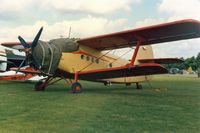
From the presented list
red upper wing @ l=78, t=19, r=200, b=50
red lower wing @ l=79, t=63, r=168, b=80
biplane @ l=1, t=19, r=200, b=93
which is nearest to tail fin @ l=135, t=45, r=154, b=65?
biplane @ l=1, t=19, r=200, b=93

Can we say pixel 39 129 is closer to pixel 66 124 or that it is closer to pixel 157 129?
pixel 66 124

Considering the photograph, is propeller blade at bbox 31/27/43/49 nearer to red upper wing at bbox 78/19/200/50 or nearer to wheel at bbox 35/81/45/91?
red upper wing at bbox 78/19/200/50

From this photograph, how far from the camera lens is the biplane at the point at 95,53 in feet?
36.1

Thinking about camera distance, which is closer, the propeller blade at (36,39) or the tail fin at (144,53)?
the propeller blade at (36,39)

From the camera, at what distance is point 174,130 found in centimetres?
496

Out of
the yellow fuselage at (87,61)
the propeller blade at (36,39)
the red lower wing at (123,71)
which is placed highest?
the propeller blade at (36,39)

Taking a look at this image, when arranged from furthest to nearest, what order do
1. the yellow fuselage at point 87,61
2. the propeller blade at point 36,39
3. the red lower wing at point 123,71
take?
the yellow fuselage at point 87,61 → the red lower wing at point 123,71 → the propeller blade at point 36,39

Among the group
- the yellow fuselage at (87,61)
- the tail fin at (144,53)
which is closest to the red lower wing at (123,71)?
the yellow fuselage at (87,61)

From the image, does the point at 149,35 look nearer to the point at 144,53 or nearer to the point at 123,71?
the point at 123,71

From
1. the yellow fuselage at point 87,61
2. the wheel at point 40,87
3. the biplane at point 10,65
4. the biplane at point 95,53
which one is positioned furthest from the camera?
the biplane at point 10,65

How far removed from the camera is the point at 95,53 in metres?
13.9

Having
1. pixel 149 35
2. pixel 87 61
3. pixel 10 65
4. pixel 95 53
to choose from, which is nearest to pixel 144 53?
pixel 95 53

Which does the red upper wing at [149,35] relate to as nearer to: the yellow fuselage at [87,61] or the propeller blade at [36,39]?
the yellow fuselage at [87,61]

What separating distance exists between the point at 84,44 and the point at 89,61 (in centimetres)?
78
